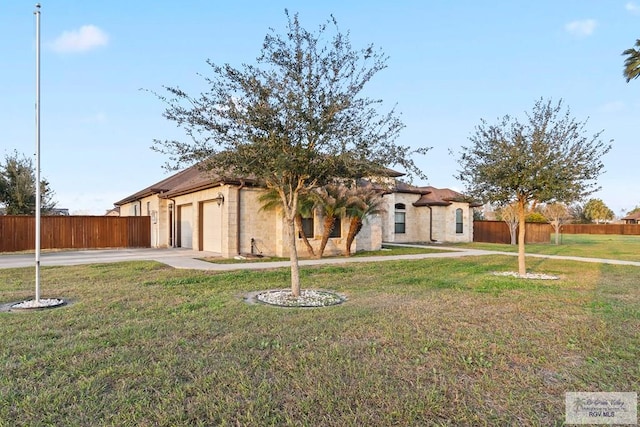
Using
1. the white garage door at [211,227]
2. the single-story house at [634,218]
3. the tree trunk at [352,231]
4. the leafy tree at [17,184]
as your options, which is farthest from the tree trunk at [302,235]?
the single-story house at [634,218]

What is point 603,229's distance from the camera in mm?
51969

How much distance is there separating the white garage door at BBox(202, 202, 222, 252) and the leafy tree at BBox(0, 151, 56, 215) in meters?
12.0

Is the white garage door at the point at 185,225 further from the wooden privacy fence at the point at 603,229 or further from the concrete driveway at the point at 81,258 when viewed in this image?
the wooden privacy fence at the point at 603,229

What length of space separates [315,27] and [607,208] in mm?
76435

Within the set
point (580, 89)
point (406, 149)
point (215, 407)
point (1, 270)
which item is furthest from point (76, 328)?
point (580, 89)

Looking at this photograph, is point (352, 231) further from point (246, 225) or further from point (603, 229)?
point (603, 229)

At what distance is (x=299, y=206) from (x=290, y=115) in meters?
7.72

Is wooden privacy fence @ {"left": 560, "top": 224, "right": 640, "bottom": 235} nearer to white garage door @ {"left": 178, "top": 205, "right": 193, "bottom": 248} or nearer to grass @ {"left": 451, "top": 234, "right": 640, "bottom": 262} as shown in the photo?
grass @ {"left": 451, "top": 234, "right": 640, "bottom": 262}

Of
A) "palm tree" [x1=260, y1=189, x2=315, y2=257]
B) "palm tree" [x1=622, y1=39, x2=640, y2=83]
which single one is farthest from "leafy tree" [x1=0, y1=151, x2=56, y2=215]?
"palm tree" [x1=622, y1=39, x2=640, y2=83]

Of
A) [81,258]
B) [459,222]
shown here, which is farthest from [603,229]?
[81,258]

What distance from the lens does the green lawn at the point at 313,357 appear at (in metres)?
2.98

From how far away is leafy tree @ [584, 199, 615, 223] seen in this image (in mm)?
63250

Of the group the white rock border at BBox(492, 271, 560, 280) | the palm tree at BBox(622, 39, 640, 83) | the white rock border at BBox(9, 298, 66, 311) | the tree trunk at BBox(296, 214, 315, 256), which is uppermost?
the palm tree at BBox(622, 39, 640, 83)

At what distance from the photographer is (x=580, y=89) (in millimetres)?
12094
